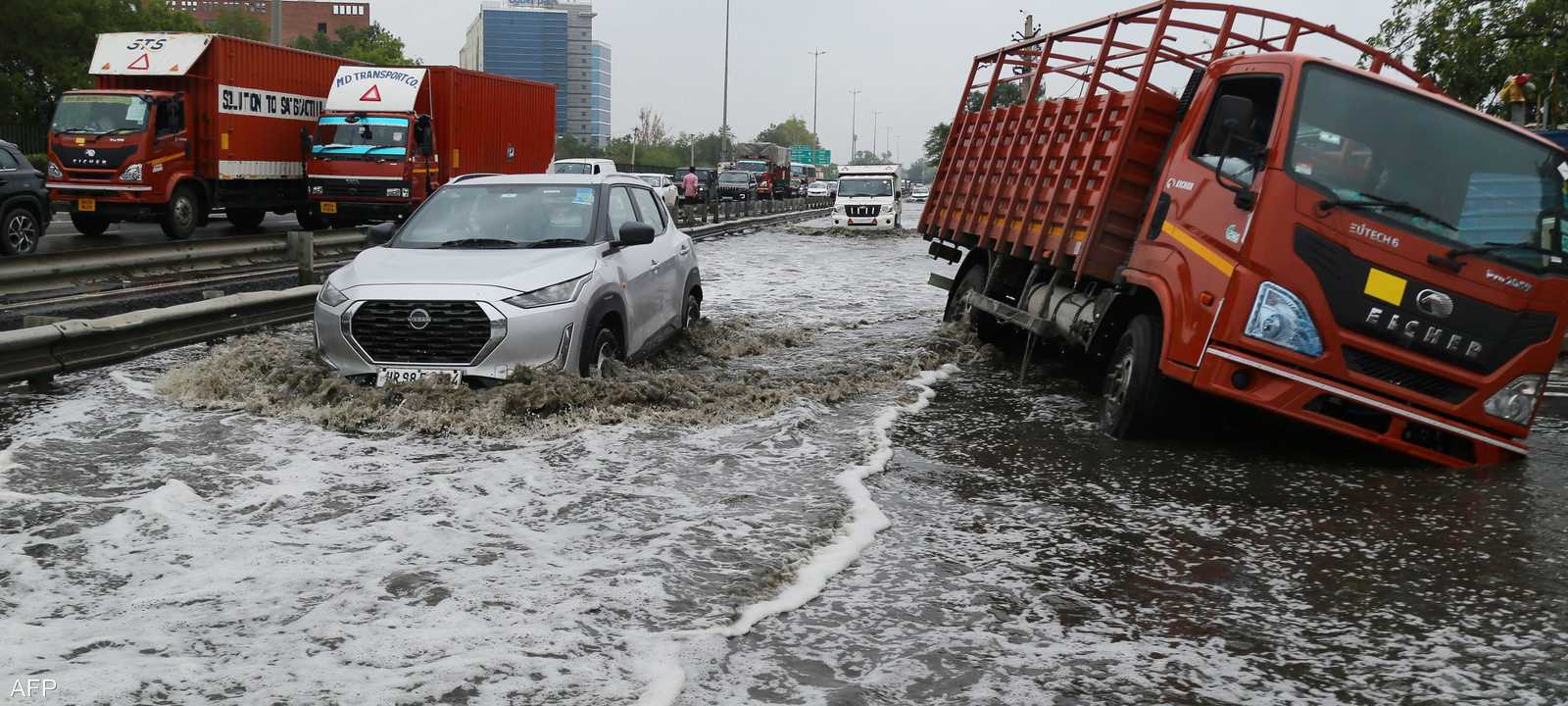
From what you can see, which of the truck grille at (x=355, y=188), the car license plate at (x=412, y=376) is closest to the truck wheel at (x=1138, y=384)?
the car license plate at (x=412, y=376)

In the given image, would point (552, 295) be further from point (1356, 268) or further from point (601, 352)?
point (1356, 268)

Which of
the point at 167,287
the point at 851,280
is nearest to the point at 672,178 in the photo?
the point at 851,280

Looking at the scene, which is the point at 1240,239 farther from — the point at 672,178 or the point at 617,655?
the point at 672,178

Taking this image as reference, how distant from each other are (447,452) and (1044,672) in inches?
156

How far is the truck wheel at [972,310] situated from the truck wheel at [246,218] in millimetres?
17224

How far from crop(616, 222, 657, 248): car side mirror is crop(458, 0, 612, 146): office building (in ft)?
546

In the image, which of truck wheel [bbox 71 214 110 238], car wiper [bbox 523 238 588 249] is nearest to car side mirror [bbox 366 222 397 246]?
car wiper [bbox 523 238 588 249]

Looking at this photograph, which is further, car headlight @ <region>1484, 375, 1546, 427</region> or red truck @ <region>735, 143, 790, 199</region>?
red truck @ <region>735, 143, 790, 199</region>

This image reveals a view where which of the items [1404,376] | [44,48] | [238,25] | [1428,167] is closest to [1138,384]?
[1404,376]

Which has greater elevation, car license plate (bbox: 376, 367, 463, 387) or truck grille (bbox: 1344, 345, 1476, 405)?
truck grille (bbox: 1344, 345, 1476, 405)

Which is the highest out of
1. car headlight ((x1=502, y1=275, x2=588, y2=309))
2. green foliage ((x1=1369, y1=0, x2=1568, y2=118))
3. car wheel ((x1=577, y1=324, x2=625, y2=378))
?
green foliage ((x1=1369, y1=0, x2=1568, y2=118))

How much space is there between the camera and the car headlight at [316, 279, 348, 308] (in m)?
8.00

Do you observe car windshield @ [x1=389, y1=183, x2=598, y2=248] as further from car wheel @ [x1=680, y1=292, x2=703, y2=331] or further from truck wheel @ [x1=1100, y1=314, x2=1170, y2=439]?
truck wheel @ [x1=1100, y1=314, x2=1170, y2=439]

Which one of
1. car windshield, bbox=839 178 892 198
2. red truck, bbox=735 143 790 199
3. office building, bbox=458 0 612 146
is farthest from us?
office building, bbox=458 0 612 146
